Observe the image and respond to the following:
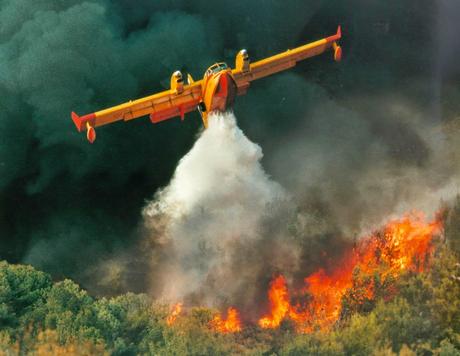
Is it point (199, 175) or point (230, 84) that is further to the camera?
point (199, 175)

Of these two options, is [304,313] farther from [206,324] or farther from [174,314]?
[174,314]

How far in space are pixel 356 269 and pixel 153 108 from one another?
20.9 metres

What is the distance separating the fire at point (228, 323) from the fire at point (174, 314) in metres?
2.95

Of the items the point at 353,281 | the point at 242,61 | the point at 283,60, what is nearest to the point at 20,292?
the point at 242,61

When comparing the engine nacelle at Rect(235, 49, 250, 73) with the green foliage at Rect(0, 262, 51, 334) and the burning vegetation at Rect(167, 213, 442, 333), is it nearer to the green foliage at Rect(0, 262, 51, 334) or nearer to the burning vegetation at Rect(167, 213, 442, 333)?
the burning vegetation at Rect(167, 213, 442, 333)

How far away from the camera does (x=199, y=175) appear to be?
8175cm

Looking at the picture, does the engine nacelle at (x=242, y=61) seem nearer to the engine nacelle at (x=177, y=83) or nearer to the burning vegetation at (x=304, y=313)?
the engine nacelle at (x=177, y=83)

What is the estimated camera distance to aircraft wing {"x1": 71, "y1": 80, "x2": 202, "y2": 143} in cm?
7531

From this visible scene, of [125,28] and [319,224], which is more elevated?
[125,28]

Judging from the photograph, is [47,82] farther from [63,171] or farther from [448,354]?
[448,354]

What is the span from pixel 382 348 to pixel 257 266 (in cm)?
1289

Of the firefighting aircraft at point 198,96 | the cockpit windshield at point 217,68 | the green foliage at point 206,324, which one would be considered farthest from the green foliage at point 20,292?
the cockpit windshield at point 217,68

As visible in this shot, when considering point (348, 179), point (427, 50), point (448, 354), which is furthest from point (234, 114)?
point (448, 354)

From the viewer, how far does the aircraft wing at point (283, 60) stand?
77.4 metres
